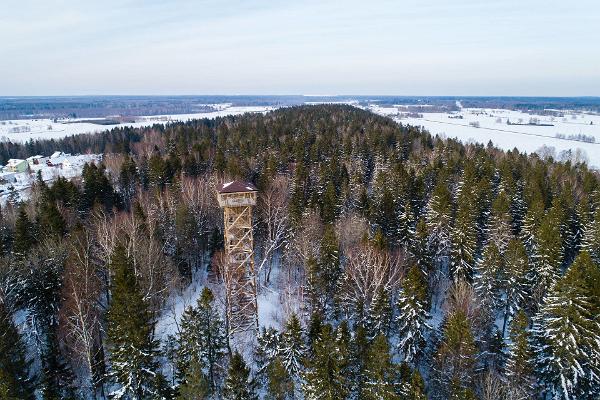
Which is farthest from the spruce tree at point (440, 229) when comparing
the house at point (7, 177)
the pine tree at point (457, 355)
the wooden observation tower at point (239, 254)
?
the house at point (7, 177)

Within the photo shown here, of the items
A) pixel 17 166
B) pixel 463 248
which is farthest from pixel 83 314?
pixel 17 166

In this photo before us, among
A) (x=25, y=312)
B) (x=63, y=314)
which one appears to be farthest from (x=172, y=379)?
(x=25, y=312)

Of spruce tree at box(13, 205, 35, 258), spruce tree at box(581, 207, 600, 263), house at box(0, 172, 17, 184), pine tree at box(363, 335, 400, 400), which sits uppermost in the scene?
spruce tree at box(13, 205, 35, 258)

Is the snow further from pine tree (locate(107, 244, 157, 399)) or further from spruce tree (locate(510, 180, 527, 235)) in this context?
spruce tree (locate(510, 180, 527, 235))

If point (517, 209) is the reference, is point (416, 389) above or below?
below

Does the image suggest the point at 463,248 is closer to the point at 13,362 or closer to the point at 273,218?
the point at 273,218

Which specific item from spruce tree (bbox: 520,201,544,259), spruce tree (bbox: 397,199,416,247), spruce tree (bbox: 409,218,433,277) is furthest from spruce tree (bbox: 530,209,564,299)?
spruce tree (bbox: 397,199,416,247)

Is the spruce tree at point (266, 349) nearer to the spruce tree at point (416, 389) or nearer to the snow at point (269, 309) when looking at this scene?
the snow at point (269, 309)
